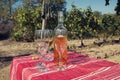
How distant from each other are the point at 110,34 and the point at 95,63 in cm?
1537

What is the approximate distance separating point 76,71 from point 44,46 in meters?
0.48

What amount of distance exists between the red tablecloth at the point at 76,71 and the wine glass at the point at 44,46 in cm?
5

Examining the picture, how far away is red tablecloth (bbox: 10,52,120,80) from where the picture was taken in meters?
2.00

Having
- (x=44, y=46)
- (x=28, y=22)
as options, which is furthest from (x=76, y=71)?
(x=28, y=22)

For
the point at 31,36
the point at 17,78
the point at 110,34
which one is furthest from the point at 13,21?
the point at 17,78

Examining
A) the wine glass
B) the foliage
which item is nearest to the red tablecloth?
the wine glass

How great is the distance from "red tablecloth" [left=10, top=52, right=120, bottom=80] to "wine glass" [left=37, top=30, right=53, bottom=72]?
0.05 m

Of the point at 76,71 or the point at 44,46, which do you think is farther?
the point at 44,46

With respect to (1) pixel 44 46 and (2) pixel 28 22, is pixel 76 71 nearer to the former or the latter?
(1) pixel 44 46

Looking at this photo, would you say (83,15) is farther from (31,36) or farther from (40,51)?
(40,51)

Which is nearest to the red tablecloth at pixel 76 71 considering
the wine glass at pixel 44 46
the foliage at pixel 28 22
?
the wine glass at pixel 44 46

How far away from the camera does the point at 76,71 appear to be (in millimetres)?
2182

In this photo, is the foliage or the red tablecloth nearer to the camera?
the red tablecloth

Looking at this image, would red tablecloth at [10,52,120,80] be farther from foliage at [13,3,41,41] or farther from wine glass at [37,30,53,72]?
foliage at [13,3,41,41]
